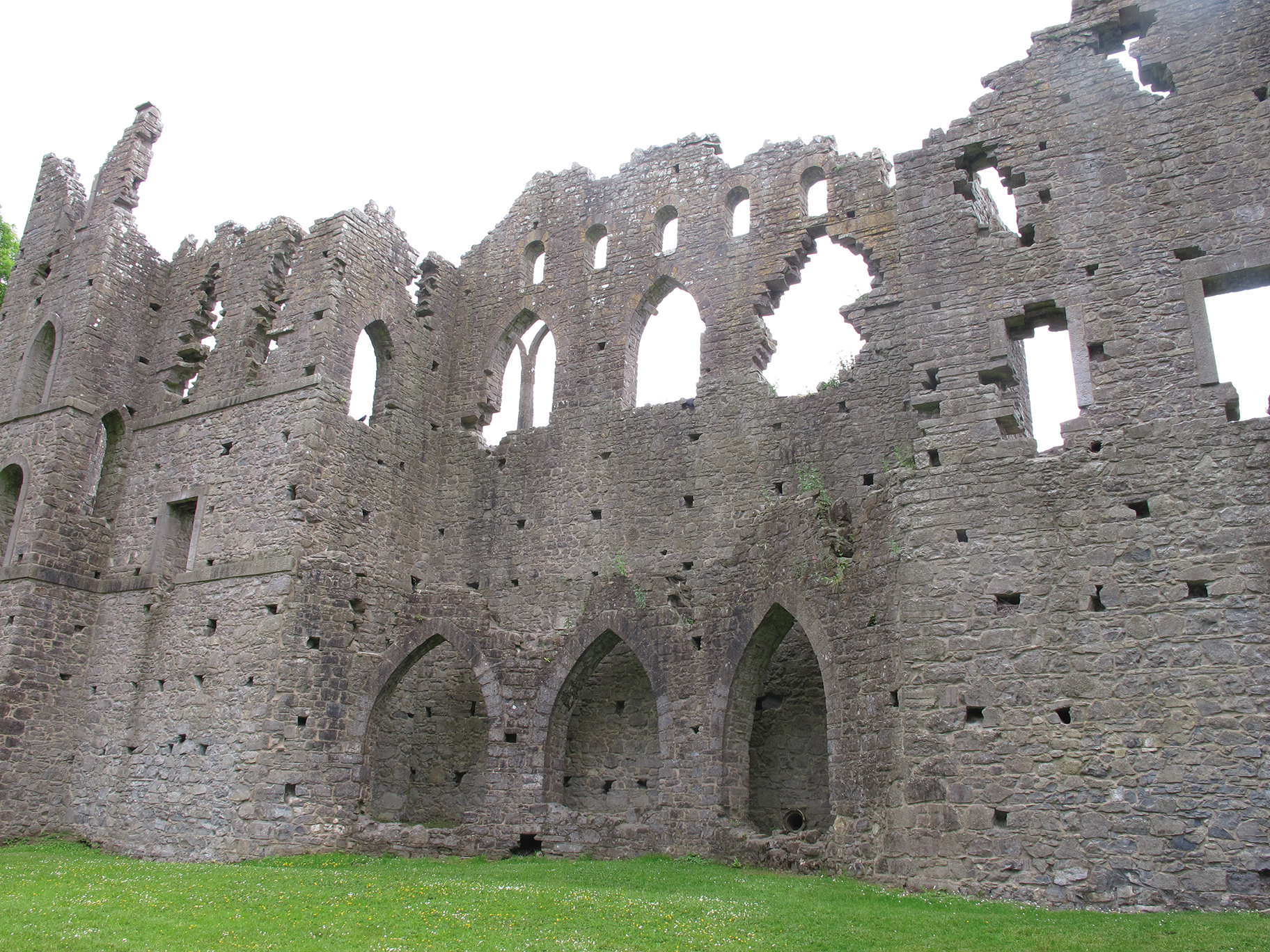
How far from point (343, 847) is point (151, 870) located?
3.01 metres

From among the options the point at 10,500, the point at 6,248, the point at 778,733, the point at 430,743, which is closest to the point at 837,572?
the point at 778,733

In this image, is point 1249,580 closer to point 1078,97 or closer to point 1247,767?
point 1247,767

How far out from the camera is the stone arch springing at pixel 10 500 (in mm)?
21016

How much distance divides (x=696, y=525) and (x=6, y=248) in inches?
864

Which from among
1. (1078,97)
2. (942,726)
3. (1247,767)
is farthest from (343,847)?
(1078,97)

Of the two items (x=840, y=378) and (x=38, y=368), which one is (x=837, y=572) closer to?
(x=840, y=378)

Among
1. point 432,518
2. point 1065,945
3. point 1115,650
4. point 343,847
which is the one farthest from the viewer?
point 432,518

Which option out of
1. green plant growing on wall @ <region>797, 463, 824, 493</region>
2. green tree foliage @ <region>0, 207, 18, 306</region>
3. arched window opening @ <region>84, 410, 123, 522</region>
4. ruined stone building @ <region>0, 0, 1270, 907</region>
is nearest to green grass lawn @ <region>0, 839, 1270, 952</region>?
ruined stone building @ <region>0, 0, 1270, 907</region>

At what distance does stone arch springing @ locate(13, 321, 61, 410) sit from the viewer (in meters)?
22.5

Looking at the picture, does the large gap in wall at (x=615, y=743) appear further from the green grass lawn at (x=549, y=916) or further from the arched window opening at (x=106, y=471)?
the arched window opening at (x=106, y=471)

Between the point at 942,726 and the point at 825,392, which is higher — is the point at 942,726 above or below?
below

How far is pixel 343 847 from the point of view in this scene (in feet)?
56.2

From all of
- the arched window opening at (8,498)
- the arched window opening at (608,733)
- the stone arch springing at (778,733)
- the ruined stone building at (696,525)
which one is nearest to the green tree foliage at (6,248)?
the ruined stone building at (696,525)

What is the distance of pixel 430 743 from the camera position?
20.0 meters
